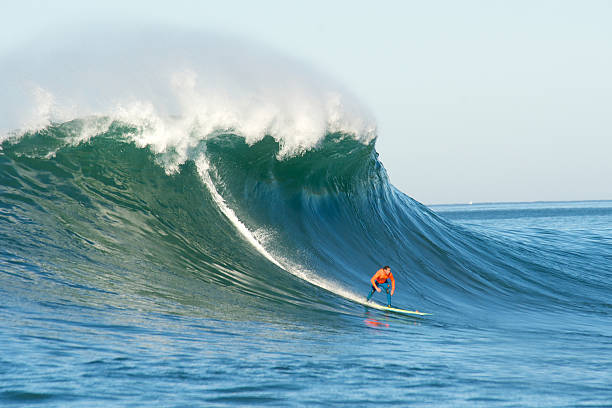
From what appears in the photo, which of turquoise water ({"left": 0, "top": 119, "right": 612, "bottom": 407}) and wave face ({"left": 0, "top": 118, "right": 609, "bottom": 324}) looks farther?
wave face ({"left": 0, "top": 118, "right": 609, "bottom": 324})

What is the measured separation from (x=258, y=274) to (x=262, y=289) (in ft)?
1.85

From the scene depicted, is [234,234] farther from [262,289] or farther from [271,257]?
[262,289]

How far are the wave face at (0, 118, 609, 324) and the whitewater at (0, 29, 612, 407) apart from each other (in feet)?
0.13

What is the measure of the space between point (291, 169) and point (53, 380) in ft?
26.6

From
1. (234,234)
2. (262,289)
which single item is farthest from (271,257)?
(262,289)

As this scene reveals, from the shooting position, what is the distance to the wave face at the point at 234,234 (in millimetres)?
7949

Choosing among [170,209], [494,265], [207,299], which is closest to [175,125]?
[170,209]

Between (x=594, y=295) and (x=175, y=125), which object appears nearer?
(x=175, y=125)

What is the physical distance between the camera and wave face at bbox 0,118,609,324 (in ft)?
26.1

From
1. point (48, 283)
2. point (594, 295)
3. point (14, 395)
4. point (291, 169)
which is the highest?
point (291, 169)

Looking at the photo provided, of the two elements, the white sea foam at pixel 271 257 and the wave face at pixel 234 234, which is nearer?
the wave face at pixel 234 234

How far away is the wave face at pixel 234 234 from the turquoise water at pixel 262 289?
35 mm

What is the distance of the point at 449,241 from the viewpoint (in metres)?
13.7

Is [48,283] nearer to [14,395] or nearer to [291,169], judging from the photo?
[14,395]
